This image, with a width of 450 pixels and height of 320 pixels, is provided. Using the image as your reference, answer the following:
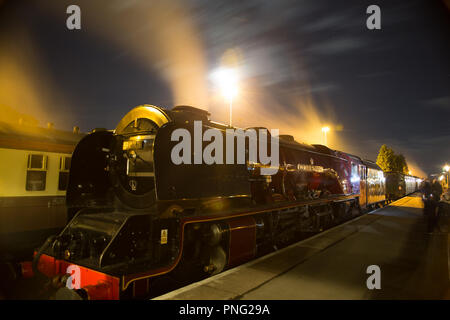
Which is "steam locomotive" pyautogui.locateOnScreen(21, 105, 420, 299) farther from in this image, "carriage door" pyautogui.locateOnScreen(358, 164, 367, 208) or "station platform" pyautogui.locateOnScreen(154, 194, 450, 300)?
"carriage door" pyautogui.locateOnScreen(358, 164, 367, 208)

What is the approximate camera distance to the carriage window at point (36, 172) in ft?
25.0

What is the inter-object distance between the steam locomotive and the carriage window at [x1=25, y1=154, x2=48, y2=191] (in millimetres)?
3438

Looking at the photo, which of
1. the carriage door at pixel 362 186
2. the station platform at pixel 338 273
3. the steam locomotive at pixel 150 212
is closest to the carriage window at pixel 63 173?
the steam locomotive at pixel 150 212

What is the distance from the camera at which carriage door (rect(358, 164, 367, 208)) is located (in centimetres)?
1503

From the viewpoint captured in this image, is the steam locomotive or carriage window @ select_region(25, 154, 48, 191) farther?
carriage window @ select_region(25, 154, 48, 191)

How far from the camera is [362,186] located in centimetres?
1537

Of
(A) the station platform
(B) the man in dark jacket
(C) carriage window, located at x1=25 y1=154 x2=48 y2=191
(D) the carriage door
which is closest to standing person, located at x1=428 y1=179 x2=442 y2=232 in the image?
(B) the man in dark jacket

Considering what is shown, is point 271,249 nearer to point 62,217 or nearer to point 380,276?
point 380,276

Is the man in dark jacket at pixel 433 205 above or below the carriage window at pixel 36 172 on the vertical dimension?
below

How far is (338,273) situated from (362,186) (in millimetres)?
11715

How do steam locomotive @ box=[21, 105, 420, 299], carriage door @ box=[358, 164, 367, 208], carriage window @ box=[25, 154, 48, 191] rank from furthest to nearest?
carriage door @ box=[358, 164, 367, 208]
carriage window @ box=[25, 154, 48, 191]
steam locomotive @ box=[21, 105, 420, 299]

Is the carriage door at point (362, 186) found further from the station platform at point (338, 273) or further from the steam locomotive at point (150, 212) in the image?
the steam locomotive at point (150, 212)

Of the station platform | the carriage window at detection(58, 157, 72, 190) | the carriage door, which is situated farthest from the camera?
the carriage door

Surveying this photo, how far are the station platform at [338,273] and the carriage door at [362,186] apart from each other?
686 cm
